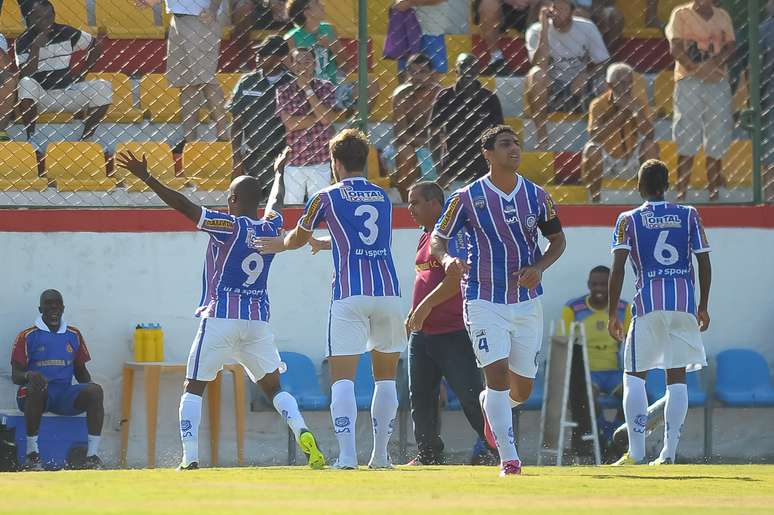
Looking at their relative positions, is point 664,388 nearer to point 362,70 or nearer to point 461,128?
point 461,128

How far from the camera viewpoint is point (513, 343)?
851 centimetres

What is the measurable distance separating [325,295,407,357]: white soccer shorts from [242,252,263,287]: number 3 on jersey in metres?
0.65

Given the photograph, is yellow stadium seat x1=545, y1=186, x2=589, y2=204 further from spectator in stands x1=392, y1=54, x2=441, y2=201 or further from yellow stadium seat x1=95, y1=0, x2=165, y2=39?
yellow stadium seat x1=95, y1=0, x2=165, y2=39

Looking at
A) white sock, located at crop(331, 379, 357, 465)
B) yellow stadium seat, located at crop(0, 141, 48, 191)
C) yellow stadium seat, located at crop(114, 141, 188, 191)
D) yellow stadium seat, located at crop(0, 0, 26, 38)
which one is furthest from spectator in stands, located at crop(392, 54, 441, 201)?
white sock, located at crop(331, 379, 357, 465)

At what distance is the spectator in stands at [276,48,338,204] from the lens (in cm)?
1226

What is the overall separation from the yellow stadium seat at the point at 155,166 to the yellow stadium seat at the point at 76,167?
0.45ft

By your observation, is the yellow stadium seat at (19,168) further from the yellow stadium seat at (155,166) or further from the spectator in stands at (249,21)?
the spectator in stands at (249,21)

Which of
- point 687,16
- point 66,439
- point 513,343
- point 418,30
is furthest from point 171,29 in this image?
point 513,343

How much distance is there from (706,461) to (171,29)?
232 inches

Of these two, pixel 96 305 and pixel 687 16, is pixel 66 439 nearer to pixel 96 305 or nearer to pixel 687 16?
pixel 96 305

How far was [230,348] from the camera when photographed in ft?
30.2

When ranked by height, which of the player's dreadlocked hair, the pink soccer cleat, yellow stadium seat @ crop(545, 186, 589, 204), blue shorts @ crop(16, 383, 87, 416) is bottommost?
the pink soccer cleat

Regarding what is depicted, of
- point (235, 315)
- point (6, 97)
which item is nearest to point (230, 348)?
point (235, 315)

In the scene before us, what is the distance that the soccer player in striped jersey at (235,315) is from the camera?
902cm
